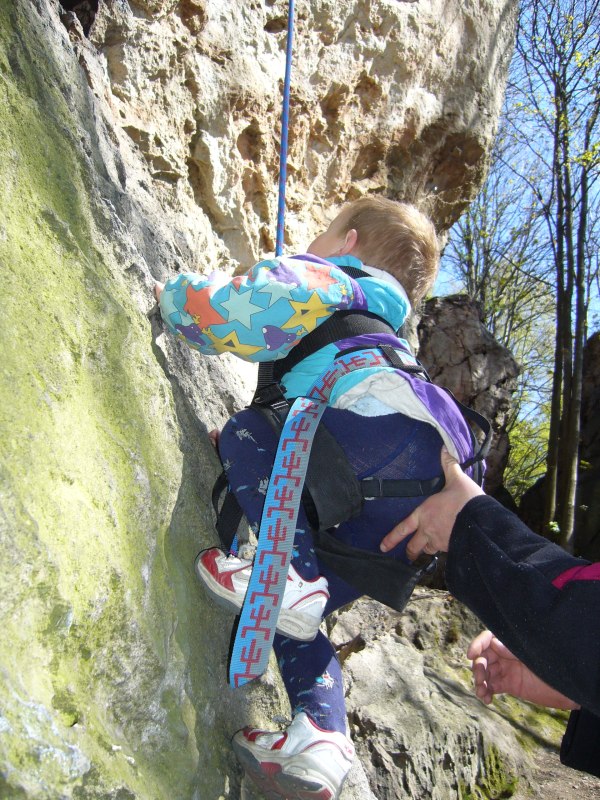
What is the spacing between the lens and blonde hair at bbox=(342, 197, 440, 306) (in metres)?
2.55

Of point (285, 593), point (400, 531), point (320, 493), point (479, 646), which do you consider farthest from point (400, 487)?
point (479, 646)

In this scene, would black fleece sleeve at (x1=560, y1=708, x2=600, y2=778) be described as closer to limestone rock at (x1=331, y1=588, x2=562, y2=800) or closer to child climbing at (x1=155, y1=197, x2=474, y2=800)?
child climbing at (x1=155, y1=197, x2=474, y2=800)

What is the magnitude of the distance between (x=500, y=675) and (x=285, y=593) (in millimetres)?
783

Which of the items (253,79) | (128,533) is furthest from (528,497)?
(128,533)

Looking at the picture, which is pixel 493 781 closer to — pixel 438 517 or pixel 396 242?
pixel 438 517

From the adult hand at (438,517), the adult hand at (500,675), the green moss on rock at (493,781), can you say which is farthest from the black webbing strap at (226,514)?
the green moss on rock at (493,781)

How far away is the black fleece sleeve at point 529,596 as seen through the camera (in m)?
1.45

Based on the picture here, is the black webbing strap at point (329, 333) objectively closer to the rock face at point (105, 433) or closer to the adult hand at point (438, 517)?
the rock face at point (105, 433)

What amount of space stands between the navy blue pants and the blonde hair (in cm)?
66

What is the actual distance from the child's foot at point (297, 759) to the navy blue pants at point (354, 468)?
0.15m

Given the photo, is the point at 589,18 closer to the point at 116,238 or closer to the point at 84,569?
the point at 116,238

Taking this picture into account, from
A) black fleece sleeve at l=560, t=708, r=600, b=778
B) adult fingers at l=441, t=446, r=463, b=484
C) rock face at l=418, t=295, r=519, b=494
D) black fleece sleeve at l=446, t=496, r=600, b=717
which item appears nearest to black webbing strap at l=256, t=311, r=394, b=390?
adult fingers at l=441, t=446, r=463, b=484

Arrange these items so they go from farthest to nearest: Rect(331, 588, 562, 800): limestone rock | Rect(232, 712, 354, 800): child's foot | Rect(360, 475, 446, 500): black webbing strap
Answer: Rect(331, 588, 562, 800): limestone rock → Rect(360, 475, 446, 500): black webbing strap → Rect(232, 712, 354, 800): child's foot

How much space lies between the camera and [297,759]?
6.10 ft
